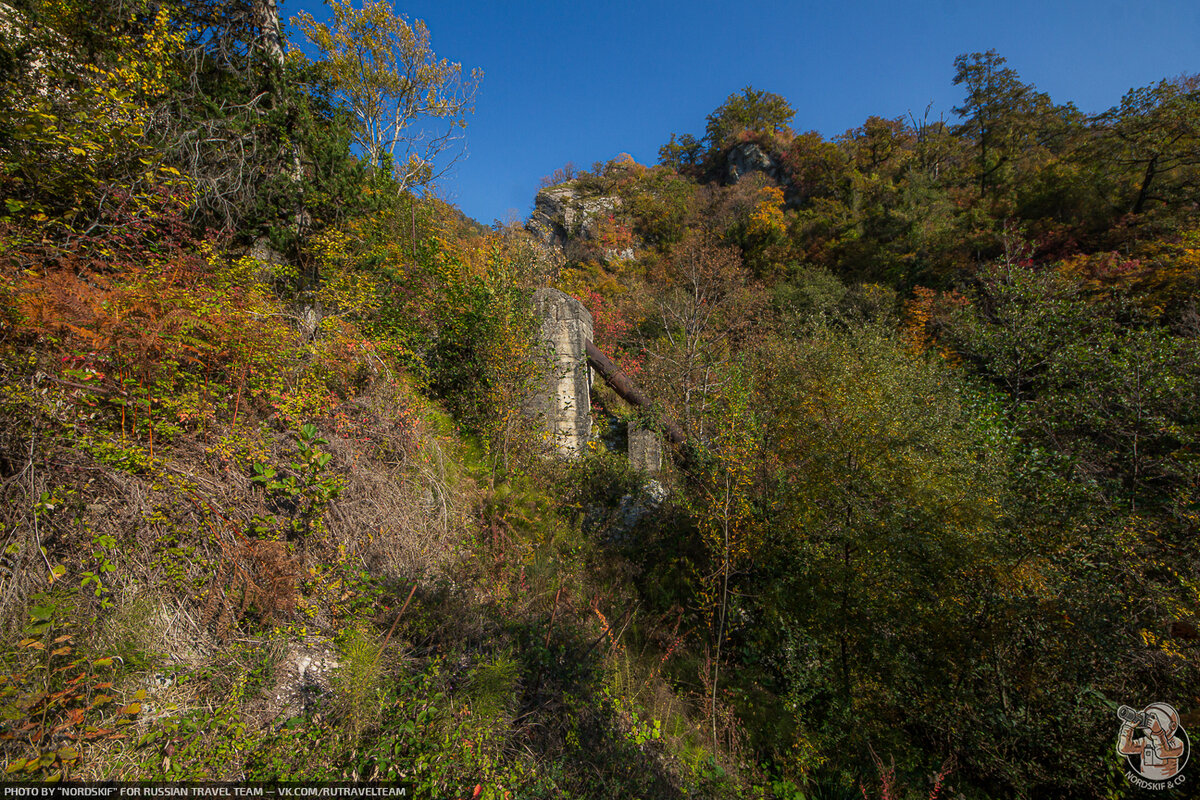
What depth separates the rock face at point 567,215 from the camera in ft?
79.2

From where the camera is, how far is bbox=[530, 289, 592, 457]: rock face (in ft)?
21.5

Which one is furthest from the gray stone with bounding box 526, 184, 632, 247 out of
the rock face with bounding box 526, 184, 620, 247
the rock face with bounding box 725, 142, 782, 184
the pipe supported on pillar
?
the pipe supported on pillar

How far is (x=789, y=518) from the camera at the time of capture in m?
4.45

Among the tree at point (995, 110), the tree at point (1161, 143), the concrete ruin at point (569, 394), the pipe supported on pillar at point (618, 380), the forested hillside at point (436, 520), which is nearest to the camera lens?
the forested hillside at point (436, 520)

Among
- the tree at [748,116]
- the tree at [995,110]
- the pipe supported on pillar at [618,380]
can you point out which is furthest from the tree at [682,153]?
the pipe supported on pillar at [618,380]

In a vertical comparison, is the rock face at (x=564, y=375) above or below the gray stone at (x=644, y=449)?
above

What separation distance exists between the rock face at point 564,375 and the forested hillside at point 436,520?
1.67 ft

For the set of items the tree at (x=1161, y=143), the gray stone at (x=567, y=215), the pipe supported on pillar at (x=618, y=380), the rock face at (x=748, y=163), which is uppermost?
the rock face at (x=748, y=163)

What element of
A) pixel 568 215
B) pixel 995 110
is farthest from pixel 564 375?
pixel 995 110

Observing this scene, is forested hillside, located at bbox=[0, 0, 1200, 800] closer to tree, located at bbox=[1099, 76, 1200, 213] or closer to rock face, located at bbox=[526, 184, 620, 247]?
tree, located at bbox=[1099, 76, 1200, 213]

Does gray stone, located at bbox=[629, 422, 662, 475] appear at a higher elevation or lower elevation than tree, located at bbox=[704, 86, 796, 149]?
lower

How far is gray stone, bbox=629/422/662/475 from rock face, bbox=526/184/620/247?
1888 centimetres

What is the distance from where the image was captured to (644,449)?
23.7ft

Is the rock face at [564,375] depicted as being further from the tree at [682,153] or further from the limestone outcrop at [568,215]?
the tree at [682,153]
